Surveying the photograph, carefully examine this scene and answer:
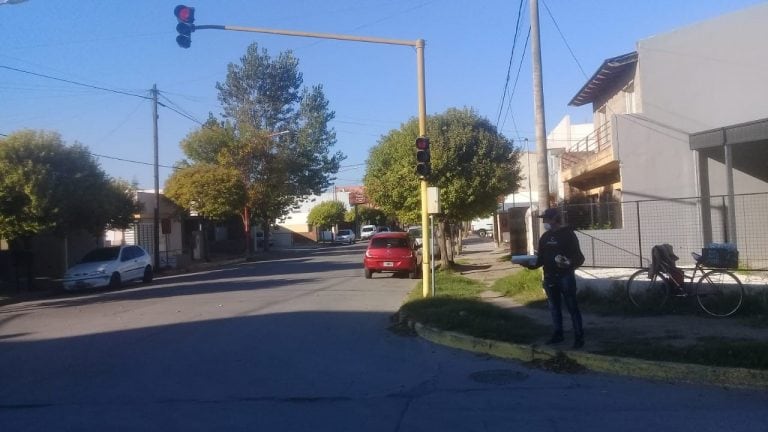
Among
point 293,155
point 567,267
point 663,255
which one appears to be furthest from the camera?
point 293,155

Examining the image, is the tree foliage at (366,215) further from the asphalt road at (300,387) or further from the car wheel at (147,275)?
the asphalt road at (300,387)

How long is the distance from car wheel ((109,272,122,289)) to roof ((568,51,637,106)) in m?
16.6

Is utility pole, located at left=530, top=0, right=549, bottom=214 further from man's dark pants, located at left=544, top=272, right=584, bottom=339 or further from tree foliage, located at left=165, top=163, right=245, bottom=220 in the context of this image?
tree foliage, located at left=165, top=163, right=245, bottom=220

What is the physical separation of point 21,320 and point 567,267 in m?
12.0

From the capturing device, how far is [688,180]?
17.7 meters

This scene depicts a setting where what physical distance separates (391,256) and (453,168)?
351cm

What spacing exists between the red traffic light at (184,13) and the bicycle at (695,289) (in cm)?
889

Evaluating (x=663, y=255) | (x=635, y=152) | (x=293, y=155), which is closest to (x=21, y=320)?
(x=663, y=255)

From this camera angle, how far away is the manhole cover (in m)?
7.76

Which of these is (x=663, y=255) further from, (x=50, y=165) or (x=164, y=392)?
(x=50, y=165)

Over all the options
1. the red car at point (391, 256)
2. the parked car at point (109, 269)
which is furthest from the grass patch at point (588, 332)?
the parked car at point (109, 269)

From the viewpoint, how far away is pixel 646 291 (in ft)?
38.4

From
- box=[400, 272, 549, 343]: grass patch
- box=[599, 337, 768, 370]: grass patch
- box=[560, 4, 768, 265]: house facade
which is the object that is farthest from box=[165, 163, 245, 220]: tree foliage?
box=[599, 337, 768, 370]: grass patch

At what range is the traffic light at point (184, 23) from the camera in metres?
12.4
